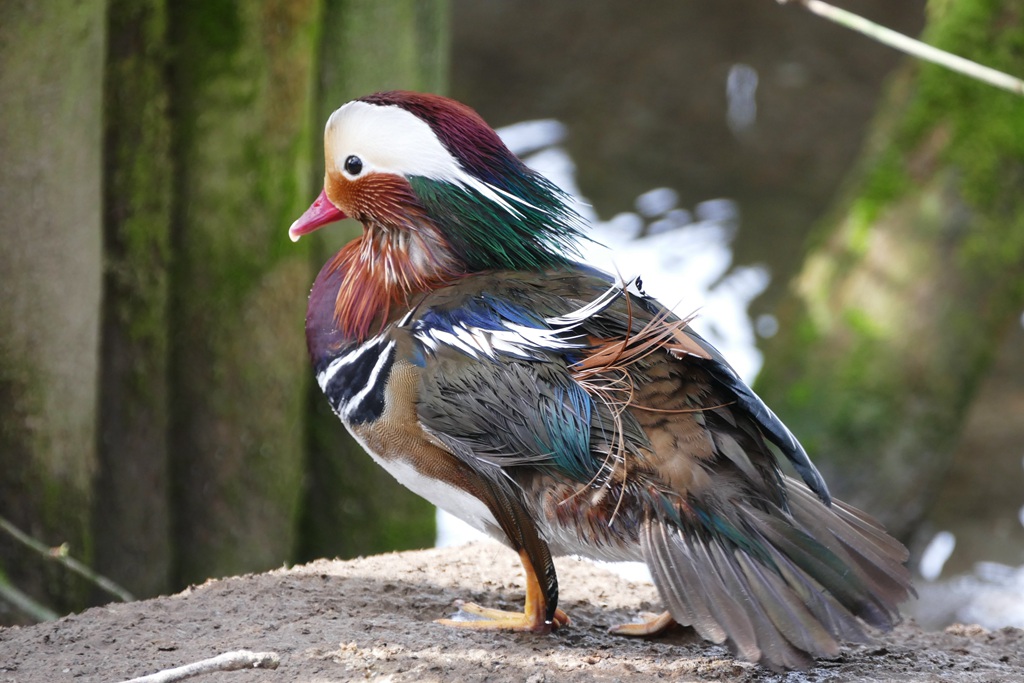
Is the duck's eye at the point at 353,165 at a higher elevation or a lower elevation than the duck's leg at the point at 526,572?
higher

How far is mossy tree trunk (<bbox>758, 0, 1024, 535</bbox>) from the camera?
5469 mm

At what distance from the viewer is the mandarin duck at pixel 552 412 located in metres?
2.54

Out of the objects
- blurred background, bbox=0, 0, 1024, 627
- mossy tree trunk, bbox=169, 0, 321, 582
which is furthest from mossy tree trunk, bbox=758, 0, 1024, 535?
mossy tree trunk, bbox=169, 0, 321, 582

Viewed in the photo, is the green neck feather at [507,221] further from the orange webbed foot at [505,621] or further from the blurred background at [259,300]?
the orange webbed foot at [505,621]

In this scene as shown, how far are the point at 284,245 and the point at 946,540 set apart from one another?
4.61 meters

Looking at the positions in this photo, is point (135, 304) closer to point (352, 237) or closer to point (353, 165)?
point (352, 237)

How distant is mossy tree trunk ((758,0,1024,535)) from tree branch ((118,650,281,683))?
3818 mm

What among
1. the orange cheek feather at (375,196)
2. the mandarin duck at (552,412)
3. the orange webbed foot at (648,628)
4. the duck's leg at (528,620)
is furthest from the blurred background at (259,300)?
the orange webbed foot at (648,628)

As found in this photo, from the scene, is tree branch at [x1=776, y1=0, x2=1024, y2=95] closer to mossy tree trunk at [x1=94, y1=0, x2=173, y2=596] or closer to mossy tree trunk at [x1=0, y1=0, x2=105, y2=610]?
mossy tree trunk at [x1=0, y1=0, x2=105, y2=610]

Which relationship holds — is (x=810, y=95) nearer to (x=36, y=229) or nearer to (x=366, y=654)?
(x=36, y=229)

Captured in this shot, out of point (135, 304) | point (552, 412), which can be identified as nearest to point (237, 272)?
point (135, 304)

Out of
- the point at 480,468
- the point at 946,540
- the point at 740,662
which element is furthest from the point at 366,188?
the point at 946,540

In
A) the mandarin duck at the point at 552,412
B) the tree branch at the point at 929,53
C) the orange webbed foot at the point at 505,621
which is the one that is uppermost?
the tree branch at the point at 929,53

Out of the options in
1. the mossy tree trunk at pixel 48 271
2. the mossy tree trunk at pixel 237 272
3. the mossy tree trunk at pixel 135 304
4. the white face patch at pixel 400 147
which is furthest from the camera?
the mossy tree trunk at pixel 237 272
